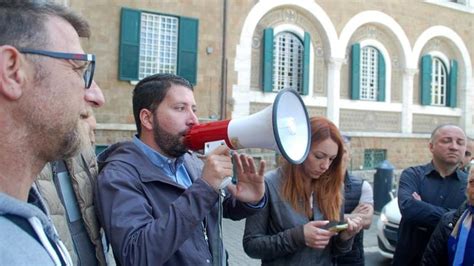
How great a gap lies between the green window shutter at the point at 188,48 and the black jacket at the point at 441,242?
393 inches

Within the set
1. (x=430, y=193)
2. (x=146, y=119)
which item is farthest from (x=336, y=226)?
(x=430, y=193)

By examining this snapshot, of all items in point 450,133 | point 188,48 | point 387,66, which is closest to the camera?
point 450,133

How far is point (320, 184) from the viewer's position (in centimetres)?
322

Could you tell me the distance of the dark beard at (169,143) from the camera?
235cm

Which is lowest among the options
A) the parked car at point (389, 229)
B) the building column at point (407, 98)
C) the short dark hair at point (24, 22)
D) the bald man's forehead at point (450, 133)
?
the parked car at point (389, 229)

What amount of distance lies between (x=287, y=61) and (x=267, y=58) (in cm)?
114

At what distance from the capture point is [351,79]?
15.8 meters

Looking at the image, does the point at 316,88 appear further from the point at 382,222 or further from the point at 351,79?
the point at 382,222

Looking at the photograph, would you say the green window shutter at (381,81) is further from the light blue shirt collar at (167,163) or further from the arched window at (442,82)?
the light blue shirt collar at (167,163)

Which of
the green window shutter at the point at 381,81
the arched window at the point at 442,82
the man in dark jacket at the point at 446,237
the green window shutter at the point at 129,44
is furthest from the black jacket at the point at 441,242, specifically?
the arched window at the point at 442,82

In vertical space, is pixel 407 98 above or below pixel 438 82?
below

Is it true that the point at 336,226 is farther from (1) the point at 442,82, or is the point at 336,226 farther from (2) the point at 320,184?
(1) the point at 442,82

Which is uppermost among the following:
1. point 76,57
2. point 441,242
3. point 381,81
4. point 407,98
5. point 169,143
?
point 381,81

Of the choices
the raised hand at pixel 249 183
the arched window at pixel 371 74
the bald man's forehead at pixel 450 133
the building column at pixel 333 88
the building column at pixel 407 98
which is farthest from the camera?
the building column at pixel 407 98
